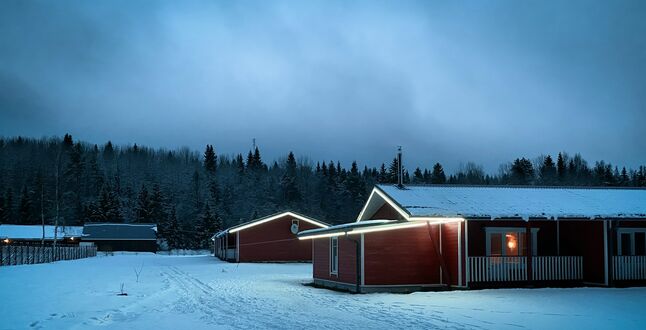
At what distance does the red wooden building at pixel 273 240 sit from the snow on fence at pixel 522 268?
28.2 meters

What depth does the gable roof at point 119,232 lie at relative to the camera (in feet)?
275

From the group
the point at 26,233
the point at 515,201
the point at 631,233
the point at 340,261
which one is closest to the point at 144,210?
the point at 26,233

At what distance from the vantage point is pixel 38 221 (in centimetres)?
10212

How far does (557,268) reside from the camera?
869 inches

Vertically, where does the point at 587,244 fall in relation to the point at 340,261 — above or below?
above

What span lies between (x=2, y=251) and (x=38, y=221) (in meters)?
69.6

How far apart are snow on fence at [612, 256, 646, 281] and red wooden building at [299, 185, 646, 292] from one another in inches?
1.4

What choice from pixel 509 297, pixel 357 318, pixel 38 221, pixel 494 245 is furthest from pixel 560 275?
pixel 38 221

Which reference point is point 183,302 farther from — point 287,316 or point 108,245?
point 108,245

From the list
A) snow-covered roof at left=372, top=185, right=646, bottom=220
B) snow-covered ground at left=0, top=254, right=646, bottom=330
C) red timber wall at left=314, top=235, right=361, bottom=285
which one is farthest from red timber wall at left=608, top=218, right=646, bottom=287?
red timber wall at left=314, top=235, right=361, bottom=285

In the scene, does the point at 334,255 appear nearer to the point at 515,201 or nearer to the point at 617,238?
the point at 515,201

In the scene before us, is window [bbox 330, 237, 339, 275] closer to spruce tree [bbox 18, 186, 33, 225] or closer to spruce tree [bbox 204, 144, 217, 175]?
spruce tree [bbox 18, 186, 33, 225]

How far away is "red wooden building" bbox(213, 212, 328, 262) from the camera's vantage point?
4906 cm

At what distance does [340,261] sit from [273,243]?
2579 cm
